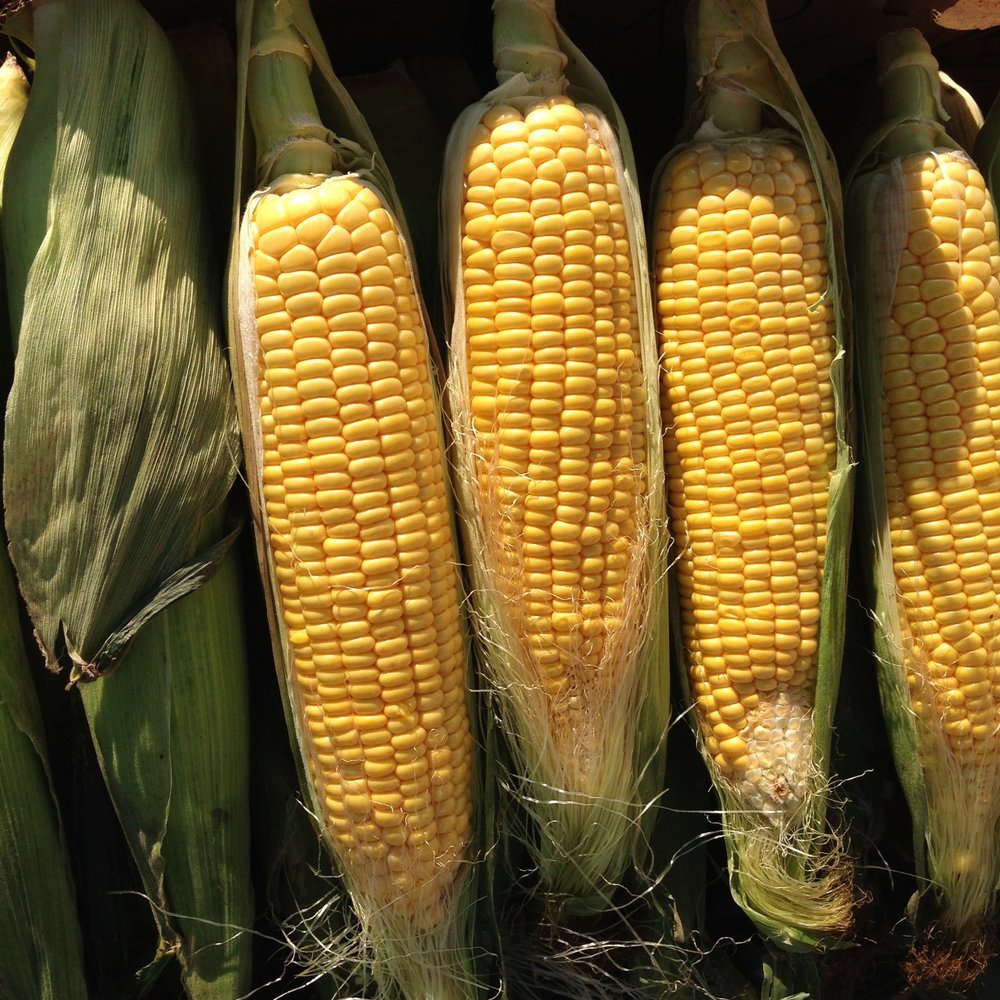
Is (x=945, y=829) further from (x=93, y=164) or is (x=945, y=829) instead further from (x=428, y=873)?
(x=93, y=164)

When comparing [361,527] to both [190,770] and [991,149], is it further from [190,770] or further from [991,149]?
[991,149]

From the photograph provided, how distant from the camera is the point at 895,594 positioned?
1.64 metres

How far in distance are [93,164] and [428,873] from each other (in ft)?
4.30

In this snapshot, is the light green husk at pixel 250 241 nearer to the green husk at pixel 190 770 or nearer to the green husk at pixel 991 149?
the green husk at pixel 190 770

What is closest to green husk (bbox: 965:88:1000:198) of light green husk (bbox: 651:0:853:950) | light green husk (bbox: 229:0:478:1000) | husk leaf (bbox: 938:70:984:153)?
husk leaf (bbox: 938:70:984:153)

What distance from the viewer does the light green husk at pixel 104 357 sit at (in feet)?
4.53

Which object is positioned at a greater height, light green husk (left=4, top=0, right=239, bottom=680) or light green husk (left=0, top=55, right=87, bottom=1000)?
light green husk (left=4, top=0, right=239, bottom=680)

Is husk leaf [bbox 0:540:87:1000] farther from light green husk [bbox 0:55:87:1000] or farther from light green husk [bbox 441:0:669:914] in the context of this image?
light green husk [bbox 441:0:669:914]

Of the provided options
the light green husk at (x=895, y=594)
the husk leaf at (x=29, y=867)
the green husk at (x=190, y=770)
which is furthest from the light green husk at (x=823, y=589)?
the husk leaf at (x=29, y=867)

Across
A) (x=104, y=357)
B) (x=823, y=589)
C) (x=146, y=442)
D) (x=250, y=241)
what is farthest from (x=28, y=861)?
(x=823, y=589)

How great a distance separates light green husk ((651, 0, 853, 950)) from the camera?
5.05 feet

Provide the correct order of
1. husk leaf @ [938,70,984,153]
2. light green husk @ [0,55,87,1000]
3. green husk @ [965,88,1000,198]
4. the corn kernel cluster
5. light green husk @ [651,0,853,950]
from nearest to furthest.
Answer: the corn kernel cluster, light green husk @ [0,55,87,1000], light green husk @ [651,0,853,950], green husk @ [965,88,1000,198], husk leaf @ [938,70,984,153]

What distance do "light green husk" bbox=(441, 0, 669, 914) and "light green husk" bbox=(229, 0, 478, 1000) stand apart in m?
0.13

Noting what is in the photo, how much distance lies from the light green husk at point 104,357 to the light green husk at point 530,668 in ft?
1.46
